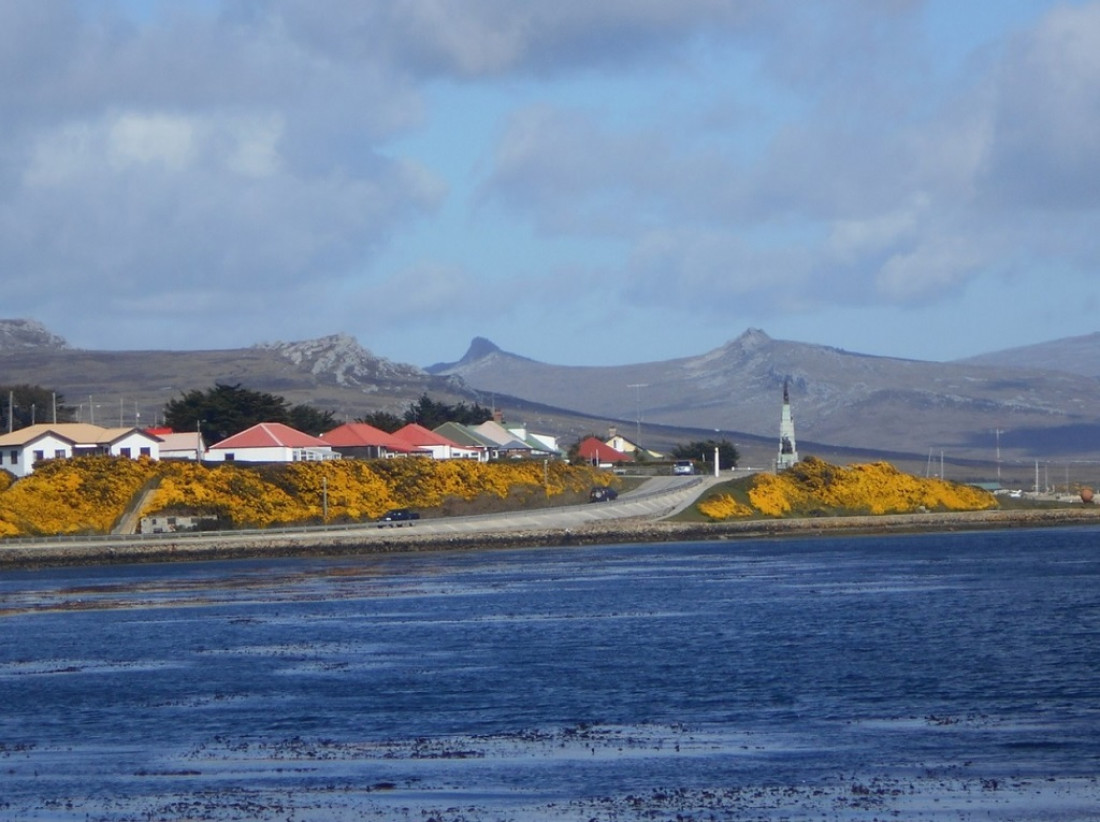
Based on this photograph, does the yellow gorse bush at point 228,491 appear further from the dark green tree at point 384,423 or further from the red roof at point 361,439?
the dark green tree at point 384,423

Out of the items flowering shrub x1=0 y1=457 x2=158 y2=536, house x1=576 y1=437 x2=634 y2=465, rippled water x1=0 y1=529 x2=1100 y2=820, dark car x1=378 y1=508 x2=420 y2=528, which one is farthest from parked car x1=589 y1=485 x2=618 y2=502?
rippled water x1=0 y1=529 x2=1100 y2=820

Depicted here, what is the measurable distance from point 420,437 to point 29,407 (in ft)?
127

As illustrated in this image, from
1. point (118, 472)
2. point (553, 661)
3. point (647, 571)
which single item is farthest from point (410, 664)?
point (118, 472)

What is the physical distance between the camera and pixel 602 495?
337ft

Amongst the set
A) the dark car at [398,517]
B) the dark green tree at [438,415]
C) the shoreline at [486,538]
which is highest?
the dark green tree at [438,415]

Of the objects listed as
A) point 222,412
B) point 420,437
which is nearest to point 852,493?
point 420,437

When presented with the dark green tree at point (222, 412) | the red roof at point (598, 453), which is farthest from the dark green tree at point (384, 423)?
the red roof at point (598, 453)

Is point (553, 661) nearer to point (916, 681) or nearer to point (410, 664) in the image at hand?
point (410, 664)

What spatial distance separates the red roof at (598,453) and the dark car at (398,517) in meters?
54.6

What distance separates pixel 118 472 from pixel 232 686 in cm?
5547

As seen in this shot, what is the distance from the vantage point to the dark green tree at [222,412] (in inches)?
4375

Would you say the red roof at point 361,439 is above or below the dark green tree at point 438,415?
below

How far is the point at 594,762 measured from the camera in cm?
2173

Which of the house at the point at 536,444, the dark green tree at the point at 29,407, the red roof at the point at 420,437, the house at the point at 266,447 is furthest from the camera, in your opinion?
the house at the point at 536,444
